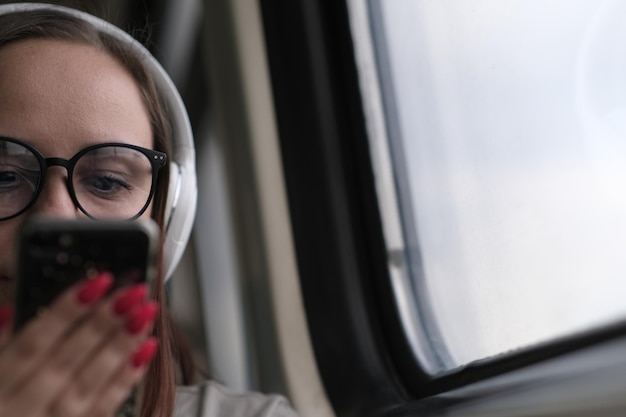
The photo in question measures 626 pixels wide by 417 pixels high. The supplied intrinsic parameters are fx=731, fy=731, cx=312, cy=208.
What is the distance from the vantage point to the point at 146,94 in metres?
0.87

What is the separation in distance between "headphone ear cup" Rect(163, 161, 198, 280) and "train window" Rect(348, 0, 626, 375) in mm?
359

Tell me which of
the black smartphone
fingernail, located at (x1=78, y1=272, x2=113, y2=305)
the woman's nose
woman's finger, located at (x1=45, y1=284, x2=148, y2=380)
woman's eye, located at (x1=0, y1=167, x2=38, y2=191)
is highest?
woman's eye, located at (x1=0, y1=167, x2=38, y2=191)

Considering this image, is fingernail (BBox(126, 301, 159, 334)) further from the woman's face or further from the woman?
the woman's face

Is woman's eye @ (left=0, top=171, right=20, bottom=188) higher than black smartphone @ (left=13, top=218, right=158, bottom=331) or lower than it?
higher

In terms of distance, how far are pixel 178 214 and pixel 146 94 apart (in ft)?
0.49

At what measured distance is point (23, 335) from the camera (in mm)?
405

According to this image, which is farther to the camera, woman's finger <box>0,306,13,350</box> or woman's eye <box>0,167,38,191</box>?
woman's eye <box>0,167,38,191</box>

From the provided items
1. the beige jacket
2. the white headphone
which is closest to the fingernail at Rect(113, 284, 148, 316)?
the white headphone

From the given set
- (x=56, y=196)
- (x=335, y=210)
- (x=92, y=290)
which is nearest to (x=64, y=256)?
(x=92, y=290)

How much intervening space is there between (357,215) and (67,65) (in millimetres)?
567

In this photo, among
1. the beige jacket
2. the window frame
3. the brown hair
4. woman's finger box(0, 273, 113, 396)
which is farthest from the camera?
the window frame

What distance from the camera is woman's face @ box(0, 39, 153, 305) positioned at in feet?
2.38

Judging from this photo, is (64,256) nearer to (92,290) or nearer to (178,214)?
(92,290)

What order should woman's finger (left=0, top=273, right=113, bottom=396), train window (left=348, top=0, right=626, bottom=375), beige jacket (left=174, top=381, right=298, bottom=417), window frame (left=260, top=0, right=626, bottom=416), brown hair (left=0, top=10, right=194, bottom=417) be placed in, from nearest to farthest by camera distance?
woman's finger (left=0, top=273, right=113, bottom=396) < train window (left=348, top=0, right=626, bottom=375) < brown hair (left=0, top=10, right=194, bottom=417) < beige jacket (left=174, top=381, right=298, bottom=417) < window frame (left=260, top=0, right=626, bottom=416)
